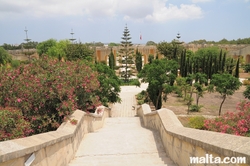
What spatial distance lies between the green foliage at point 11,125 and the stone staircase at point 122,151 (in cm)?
129

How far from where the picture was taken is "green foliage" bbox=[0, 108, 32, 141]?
4.18m

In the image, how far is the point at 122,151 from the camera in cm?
529

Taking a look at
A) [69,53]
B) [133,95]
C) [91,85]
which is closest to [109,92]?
[91,85]

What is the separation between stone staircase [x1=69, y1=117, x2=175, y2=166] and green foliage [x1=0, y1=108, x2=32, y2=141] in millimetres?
1289

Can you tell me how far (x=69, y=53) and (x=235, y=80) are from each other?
27367mm

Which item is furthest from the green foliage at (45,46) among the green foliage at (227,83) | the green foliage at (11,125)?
the green foliage at (11,125)

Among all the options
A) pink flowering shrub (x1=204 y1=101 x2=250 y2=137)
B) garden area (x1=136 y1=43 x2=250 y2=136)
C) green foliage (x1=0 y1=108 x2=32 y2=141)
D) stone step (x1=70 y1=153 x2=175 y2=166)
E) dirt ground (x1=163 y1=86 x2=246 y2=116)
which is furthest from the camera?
dirt ground (x1=163 y1=86 x2=246 y2=116)

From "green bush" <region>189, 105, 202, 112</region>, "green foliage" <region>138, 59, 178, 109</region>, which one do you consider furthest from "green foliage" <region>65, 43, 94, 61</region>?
"green bush" <region>189, 105, 202, 112</region>

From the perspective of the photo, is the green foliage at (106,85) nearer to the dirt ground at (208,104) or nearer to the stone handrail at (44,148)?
the dirt ground at (208,104)

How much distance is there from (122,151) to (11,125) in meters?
2.60

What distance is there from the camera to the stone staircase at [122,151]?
452 cm

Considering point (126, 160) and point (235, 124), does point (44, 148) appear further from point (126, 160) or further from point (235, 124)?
point (235, 124)

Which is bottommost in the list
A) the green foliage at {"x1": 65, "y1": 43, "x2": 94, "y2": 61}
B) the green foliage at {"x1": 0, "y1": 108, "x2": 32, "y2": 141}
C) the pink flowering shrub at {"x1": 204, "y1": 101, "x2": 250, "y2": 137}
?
the pink flowering shrub at {"x1": 204, "y1": 101, "x2": 250, "y2": 137}

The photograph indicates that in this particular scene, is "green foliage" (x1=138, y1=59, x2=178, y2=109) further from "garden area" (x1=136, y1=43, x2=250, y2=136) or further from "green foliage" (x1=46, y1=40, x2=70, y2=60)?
"green foliage" (x1=46, y1=40, x2=70, y2=60)
